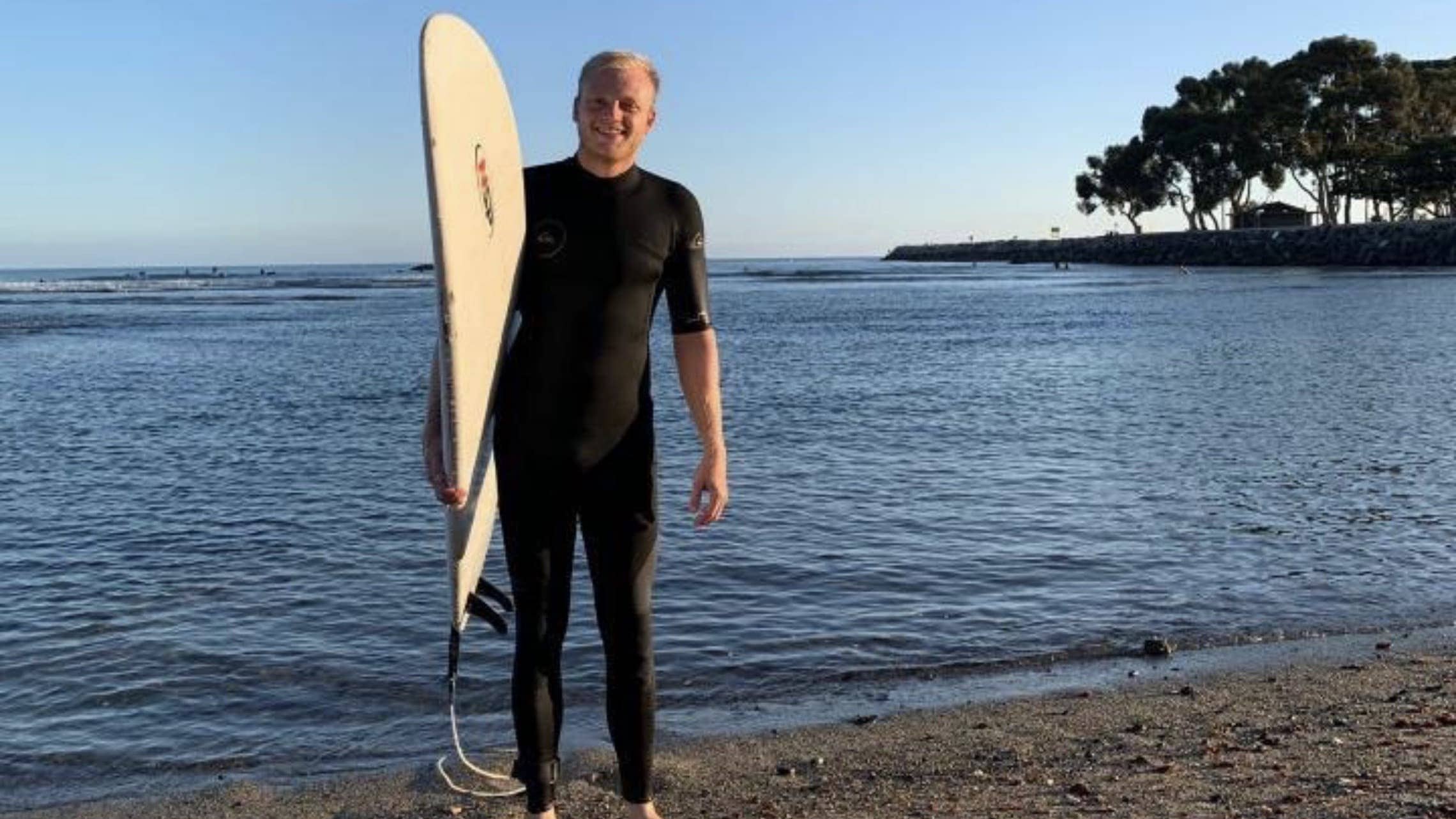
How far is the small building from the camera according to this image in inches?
4011

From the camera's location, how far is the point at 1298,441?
1536cm

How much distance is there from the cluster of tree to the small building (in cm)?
131

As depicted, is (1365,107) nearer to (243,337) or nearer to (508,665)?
(243,337)

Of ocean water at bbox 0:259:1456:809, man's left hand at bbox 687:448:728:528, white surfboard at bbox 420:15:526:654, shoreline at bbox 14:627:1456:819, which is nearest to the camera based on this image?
white surfboard at bbox 420:15:526:654

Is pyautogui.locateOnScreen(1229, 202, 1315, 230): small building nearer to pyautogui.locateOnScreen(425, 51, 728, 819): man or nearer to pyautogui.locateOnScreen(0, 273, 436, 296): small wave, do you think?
pyautogui.locateOnScreen(0, 273, 436, 296): small wave

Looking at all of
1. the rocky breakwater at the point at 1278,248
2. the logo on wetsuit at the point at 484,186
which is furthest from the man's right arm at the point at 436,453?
the rocky breakwater at the point at 1278,248

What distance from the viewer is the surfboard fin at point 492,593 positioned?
4.12m

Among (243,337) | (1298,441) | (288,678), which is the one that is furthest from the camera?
(243,337)

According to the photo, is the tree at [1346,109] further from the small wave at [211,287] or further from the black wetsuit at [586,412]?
the black wetsuit at [586,412]

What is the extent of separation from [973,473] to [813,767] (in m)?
8.51

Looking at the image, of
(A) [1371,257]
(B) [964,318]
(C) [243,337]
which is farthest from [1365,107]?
(C) [243,337]

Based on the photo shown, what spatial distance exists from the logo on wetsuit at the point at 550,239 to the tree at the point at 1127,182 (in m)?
115

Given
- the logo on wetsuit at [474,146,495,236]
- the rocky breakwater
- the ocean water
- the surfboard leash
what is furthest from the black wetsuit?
the rocky breakwater

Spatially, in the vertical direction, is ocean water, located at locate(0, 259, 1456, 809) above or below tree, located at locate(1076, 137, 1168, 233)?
below
